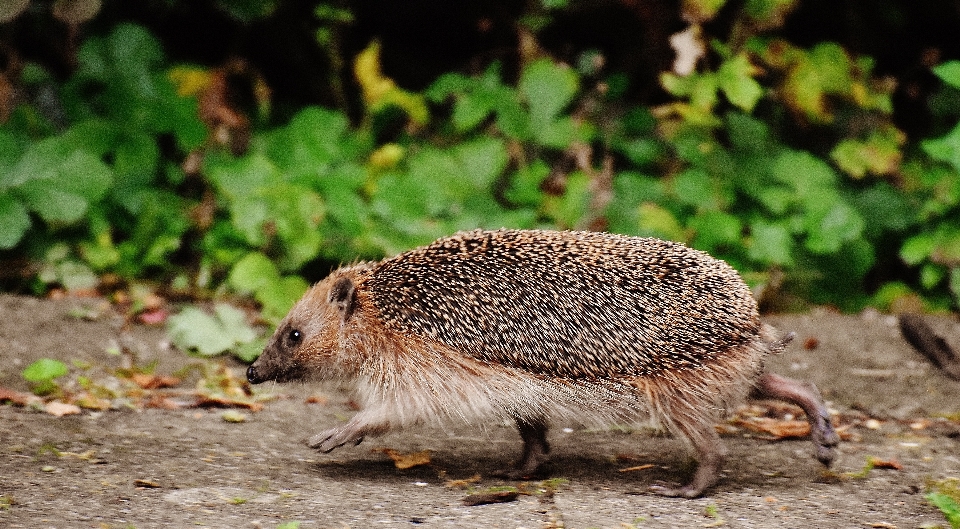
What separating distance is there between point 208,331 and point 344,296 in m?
1.71

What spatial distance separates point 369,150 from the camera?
777 cm

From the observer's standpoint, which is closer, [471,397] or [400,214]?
[471,397]

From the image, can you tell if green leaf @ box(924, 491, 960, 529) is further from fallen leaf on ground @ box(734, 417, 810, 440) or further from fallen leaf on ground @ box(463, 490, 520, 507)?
fallen leaf on ground @ box(463, 490, 520, 507)

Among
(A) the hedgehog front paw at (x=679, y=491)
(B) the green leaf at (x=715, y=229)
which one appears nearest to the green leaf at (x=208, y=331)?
(A) the hedgehog front paw at (x=679, y=491)

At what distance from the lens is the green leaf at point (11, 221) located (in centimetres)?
608

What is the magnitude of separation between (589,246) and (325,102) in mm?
4346

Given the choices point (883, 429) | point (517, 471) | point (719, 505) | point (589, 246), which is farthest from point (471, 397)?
point (883, 429)

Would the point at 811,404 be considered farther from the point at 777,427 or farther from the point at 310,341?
the point at 310,341

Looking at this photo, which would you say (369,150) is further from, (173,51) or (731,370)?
(731,370)

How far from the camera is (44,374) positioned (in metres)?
5.17

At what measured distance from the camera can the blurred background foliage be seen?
6723 mm

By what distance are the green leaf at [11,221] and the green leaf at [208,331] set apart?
102cm

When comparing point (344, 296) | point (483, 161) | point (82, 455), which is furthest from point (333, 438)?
point (483, 161)

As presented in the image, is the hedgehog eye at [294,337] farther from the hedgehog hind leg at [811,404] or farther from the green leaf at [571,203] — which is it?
the green leaf at [571,203]
